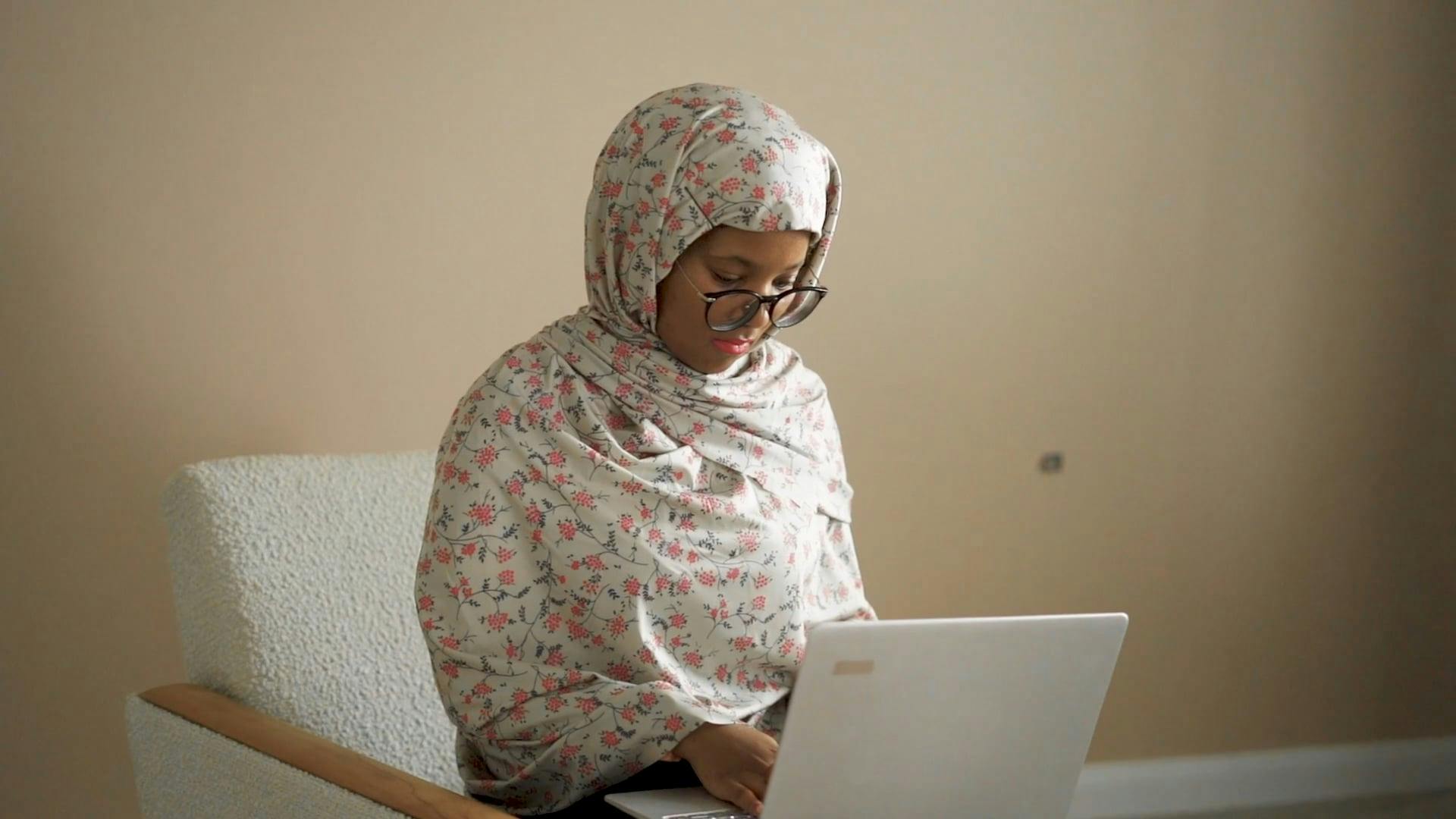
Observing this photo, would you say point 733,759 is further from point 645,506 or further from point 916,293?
point 916,293

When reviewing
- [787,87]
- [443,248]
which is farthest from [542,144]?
[787,87]

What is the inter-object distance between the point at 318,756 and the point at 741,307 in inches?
24.4

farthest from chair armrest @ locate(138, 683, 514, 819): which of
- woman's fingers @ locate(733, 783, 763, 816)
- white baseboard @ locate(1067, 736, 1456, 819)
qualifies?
white baseboard @ locate(1067, 736, 1456, 819)

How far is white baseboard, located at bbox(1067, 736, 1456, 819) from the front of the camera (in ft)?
9.87

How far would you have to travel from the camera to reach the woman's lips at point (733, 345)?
4.91ft

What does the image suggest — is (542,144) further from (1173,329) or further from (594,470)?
(1173,329)

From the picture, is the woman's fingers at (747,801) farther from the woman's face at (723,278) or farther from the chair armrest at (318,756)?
the woman's face at (723,278)

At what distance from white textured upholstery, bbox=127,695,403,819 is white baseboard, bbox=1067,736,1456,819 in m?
1.88

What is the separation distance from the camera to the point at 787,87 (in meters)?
2.51

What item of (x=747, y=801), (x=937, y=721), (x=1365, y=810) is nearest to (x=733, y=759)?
(x=747, y=801)

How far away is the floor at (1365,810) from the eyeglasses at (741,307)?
2002mm

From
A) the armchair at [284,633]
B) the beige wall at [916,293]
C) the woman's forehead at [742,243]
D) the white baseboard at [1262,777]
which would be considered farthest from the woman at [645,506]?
the white baseboard at [1262,777]

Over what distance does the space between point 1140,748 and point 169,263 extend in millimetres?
2137

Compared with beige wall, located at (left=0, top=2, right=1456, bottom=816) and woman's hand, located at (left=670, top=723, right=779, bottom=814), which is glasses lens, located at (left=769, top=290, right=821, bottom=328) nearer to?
woman's hand, located at (left=670, top=723, right=779, bottom=814)
